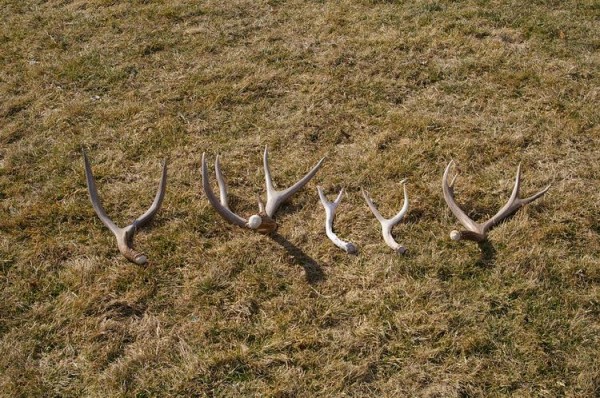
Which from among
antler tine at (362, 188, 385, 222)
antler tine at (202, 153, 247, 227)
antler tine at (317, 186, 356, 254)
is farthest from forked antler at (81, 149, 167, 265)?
antler tine at (362, 188, 385, 222)

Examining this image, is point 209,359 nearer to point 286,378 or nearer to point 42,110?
point 286,378

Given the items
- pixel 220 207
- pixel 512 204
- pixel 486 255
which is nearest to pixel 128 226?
pixel 220 207

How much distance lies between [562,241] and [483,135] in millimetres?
1509

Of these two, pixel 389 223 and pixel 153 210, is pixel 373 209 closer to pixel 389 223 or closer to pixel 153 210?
pixel 389 223

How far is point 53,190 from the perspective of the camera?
4953mm

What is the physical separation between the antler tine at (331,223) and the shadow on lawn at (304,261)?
9.2 inches

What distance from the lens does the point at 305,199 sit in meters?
4.72

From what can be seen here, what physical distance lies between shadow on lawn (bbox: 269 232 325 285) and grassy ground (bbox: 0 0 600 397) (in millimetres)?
20

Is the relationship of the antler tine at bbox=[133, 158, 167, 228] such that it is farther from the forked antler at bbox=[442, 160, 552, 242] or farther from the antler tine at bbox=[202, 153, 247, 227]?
the forked antler at bbox=[442, 160, 552, 242]

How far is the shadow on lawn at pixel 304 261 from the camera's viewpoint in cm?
407

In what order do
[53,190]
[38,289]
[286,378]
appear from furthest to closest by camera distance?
[53,190] → [38,289] → [286,378]

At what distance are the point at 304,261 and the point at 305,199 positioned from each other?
714mm

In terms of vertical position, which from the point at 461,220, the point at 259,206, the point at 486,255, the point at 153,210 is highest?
the point at 153,210

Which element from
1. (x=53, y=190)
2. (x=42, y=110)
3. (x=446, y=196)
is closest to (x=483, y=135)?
(x=446, y=196)
